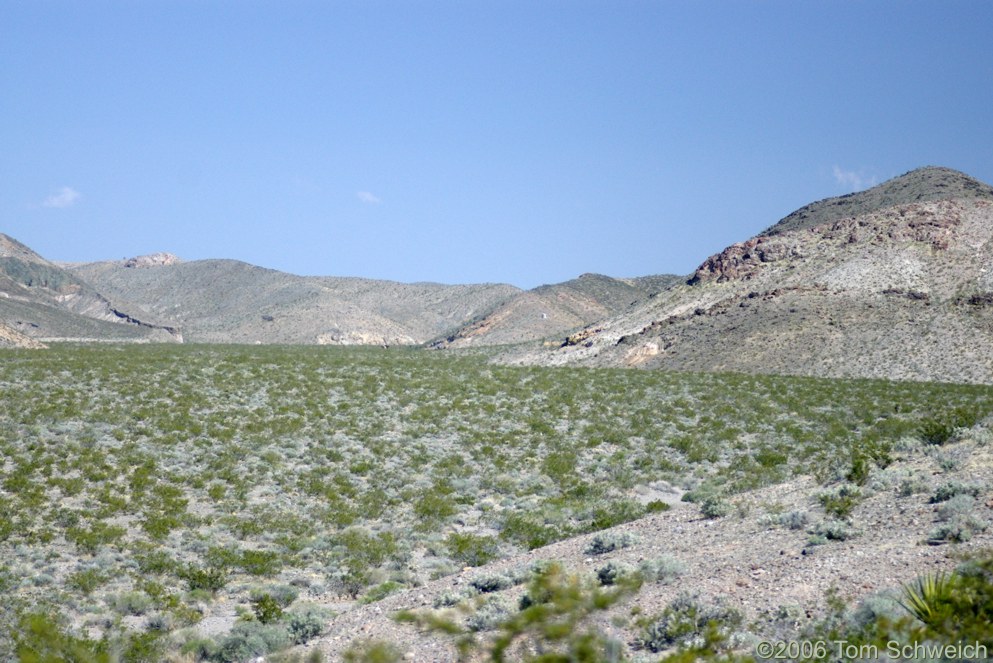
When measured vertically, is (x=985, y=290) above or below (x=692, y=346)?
above

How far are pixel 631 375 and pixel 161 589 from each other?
3031cm

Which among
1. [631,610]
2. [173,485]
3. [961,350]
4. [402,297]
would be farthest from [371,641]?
[402,297]

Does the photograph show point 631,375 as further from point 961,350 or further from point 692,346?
point 961,350

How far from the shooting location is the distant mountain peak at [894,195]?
72750 mm

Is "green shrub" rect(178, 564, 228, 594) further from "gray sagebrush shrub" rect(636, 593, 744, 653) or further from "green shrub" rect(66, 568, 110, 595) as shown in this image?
"gray sagebrush shrub" rect(636, 593, 744, 653)

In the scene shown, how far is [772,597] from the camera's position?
877cm

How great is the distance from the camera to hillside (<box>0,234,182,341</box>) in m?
98.8

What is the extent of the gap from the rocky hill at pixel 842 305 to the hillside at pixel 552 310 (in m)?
17.0

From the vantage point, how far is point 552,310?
10550 cm

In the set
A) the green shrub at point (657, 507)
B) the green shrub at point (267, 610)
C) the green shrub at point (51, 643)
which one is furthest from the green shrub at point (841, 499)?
the green shrub at point (51, 643)

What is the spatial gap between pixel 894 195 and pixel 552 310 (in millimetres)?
43457

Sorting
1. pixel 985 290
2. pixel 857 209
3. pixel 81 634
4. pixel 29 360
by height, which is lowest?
pixel 81 634

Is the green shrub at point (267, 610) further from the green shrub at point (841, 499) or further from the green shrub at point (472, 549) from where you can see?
the green shrub at point (841, 499)

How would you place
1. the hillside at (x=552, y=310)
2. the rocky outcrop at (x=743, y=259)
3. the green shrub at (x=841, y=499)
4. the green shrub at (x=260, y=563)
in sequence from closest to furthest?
the green shrub at (x=841, y=499), the green shrub at (x=260, y=563), the rocky outcrop at (x=743, y=259), the hillside at (x=552, y=310)
